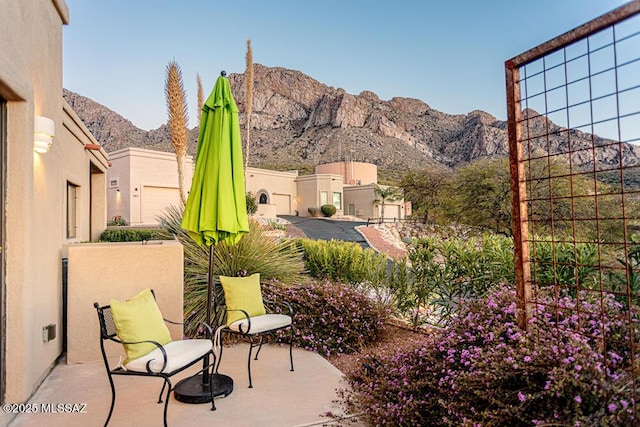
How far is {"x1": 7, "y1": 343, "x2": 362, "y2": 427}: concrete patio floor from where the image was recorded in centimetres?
293

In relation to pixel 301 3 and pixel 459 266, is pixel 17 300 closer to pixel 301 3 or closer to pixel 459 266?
pixel 459 266

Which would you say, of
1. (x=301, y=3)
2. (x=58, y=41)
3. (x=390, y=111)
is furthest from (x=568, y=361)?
(x=390, y=111)

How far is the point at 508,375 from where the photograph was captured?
212cm

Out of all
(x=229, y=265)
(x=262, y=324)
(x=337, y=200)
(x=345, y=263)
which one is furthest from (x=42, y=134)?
(x=337, y=200)

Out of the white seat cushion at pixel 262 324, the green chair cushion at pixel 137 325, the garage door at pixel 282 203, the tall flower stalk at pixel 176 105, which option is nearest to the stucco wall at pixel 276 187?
the garage door at pixel 282 203

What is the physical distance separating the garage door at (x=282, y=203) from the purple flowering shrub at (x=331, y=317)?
90.8 ft

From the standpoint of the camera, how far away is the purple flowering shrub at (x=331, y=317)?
15.4 ft

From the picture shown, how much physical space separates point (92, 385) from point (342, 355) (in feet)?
8.08

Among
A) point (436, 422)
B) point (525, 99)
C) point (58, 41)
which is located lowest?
point (436, 422)

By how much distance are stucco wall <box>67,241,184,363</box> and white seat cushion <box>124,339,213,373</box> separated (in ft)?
5.28

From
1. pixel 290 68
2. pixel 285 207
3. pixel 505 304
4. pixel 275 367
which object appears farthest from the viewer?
pixel 290 68

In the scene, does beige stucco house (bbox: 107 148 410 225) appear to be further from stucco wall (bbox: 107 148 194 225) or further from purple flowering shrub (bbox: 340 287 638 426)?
purple flowering shrub (bbox: 340 287 638 426)

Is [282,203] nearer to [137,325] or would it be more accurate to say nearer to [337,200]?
[337,200]

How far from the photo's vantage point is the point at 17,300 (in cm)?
311
